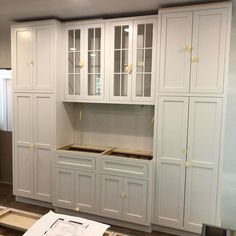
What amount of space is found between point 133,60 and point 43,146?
1676mm

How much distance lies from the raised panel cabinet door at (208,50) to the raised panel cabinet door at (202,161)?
6.9 inches

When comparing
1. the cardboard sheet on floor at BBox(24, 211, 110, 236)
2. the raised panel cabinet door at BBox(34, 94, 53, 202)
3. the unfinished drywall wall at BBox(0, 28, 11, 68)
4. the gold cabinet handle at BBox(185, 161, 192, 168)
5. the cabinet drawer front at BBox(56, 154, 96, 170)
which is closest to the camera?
the cardboard sheet on floor at BBox(24, 211, 110, 236)

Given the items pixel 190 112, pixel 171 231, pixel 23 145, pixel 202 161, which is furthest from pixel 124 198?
pixel 23 145

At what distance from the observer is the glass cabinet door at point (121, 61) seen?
3.12 m

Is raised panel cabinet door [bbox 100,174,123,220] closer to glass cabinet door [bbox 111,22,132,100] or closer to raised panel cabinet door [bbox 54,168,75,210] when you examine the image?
raised panel cabinet door [bbox 54,168,75,210]

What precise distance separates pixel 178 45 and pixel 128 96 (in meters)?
0.83

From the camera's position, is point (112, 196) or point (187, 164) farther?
point (112, 196)

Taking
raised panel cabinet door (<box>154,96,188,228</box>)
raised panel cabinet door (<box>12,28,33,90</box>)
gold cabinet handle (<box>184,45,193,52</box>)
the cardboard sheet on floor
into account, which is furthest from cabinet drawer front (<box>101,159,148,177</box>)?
the cardboard sheet on floor

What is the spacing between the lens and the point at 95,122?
3.73m

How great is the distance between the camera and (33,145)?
357cm

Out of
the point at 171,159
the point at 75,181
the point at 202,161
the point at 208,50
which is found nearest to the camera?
the point at 208,50

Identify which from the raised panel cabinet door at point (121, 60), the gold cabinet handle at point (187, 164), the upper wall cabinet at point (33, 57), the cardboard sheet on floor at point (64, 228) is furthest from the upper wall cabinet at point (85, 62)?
the cardboard sheet on floor at point (64, 228)

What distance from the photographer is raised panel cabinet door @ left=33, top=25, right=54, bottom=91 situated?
3354 millimetres

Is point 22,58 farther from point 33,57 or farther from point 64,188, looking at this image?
point 64,188
